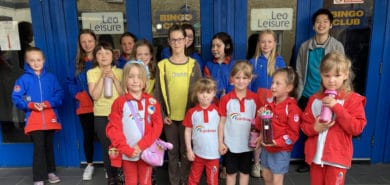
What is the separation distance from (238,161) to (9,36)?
310 cm

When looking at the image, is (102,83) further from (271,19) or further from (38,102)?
(271,19)

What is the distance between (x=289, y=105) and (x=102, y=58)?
1.84 meters

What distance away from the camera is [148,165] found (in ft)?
9.01

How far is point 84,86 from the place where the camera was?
3.35 meters

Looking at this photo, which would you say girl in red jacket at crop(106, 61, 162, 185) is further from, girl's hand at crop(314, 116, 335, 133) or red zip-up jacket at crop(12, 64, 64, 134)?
girl's hand at crop(314, 116, 335, 133)

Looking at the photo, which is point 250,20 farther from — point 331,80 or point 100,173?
point 100,173

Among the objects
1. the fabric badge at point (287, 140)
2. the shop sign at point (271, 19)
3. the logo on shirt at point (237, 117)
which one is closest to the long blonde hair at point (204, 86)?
the logo on shirt at point (237, 117)

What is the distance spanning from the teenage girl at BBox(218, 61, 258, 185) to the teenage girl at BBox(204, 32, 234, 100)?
1.56 feet

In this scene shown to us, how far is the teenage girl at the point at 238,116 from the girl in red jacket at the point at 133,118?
60 cm

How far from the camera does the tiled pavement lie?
3448 mm

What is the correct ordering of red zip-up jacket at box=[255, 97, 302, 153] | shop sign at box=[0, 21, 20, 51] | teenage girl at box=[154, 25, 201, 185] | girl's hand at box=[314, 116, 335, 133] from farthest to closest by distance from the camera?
shop sign at box=[0, 21, 20, 51], teenage girl at box=[154, 25, 201, 185], red zip-up jacket at box=[255, 97, 302, 153], girl's hand at box=[314, 116, 335, 133]

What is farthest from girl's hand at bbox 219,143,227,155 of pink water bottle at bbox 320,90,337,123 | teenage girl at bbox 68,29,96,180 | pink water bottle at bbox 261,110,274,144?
teenage girl at bbox 68,29,96,180

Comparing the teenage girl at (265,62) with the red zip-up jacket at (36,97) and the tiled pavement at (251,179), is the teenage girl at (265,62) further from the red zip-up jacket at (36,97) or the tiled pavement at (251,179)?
the red zip-up jacket at (36,97)

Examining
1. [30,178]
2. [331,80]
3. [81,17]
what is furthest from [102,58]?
[331,80]
